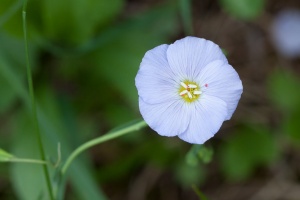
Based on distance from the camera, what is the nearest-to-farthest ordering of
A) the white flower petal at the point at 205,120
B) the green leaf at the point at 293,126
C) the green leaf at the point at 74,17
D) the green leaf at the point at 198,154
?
the white flower petal at the point at 205,120 < the green leaf at the point at 198,154 < the green leaf at the point at 74,17 < the green leaf at the point at 293,126

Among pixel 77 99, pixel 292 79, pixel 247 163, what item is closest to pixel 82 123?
pixel 77 99

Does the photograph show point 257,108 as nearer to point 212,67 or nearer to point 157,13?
point 157,13

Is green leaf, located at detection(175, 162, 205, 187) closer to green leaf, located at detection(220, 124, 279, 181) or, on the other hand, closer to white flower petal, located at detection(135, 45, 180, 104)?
green leaf, located at detection(220, 124, 279, 181)

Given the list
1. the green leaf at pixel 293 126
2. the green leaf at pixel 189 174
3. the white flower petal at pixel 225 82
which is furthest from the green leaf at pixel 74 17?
the white flower petal at pixel 225 82

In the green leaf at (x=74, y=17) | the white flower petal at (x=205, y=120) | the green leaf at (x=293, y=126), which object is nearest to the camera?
the white flower petal at (x=205, y=120)

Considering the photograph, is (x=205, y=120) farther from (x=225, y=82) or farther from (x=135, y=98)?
(x=135, y=98)

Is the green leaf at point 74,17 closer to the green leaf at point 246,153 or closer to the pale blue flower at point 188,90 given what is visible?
the green leaf at point 246,153

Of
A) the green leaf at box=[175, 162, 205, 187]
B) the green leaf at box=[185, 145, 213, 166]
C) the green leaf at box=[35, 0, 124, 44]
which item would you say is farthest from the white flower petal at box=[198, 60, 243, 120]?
the green leaf at box=[175, 162, 205, 187]
